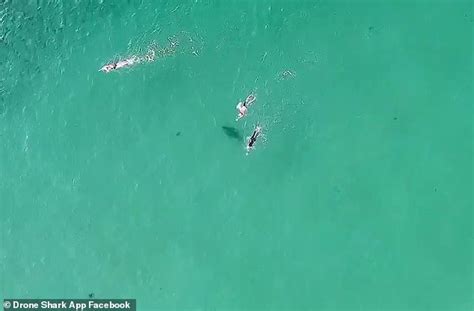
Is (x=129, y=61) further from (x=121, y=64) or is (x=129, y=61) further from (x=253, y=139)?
(x=253, y=139)

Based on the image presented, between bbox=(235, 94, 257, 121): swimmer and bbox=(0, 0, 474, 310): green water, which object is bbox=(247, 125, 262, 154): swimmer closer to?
bbox=(0, 0, 474, 310): green water

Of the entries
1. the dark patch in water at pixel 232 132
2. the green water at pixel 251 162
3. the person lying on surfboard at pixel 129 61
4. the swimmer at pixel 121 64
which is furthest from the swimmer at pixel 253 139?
the swimmer at pixel 121 64

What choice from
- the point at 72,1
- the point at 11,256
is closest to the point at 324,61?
the point at 72,1

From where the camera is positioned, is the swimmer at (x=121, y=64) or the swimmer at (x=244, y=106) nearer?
the swimmer at (x=244, y=106)

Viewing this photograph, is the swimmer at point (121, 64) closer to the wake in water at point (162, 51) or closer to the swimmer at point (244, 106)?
the wake in water at point (162, 51)

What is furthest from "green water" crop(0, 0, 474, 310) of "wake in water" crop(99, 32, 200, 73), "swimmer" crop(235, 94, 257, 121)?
"swimmer" crop(235, 94, 257, 121)

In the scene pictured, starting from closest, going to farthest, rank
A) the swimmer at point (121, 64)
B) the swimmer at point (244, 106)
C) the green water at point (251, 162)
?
the green water at point (251, 162) → the swimmer at point (244, 106) → the swimmer at point (121, 64)

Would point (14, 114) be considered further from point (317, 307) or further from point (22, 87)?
point (317, 307)

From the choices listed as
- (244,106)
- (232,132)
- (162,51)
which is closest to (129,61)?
(162,51)
